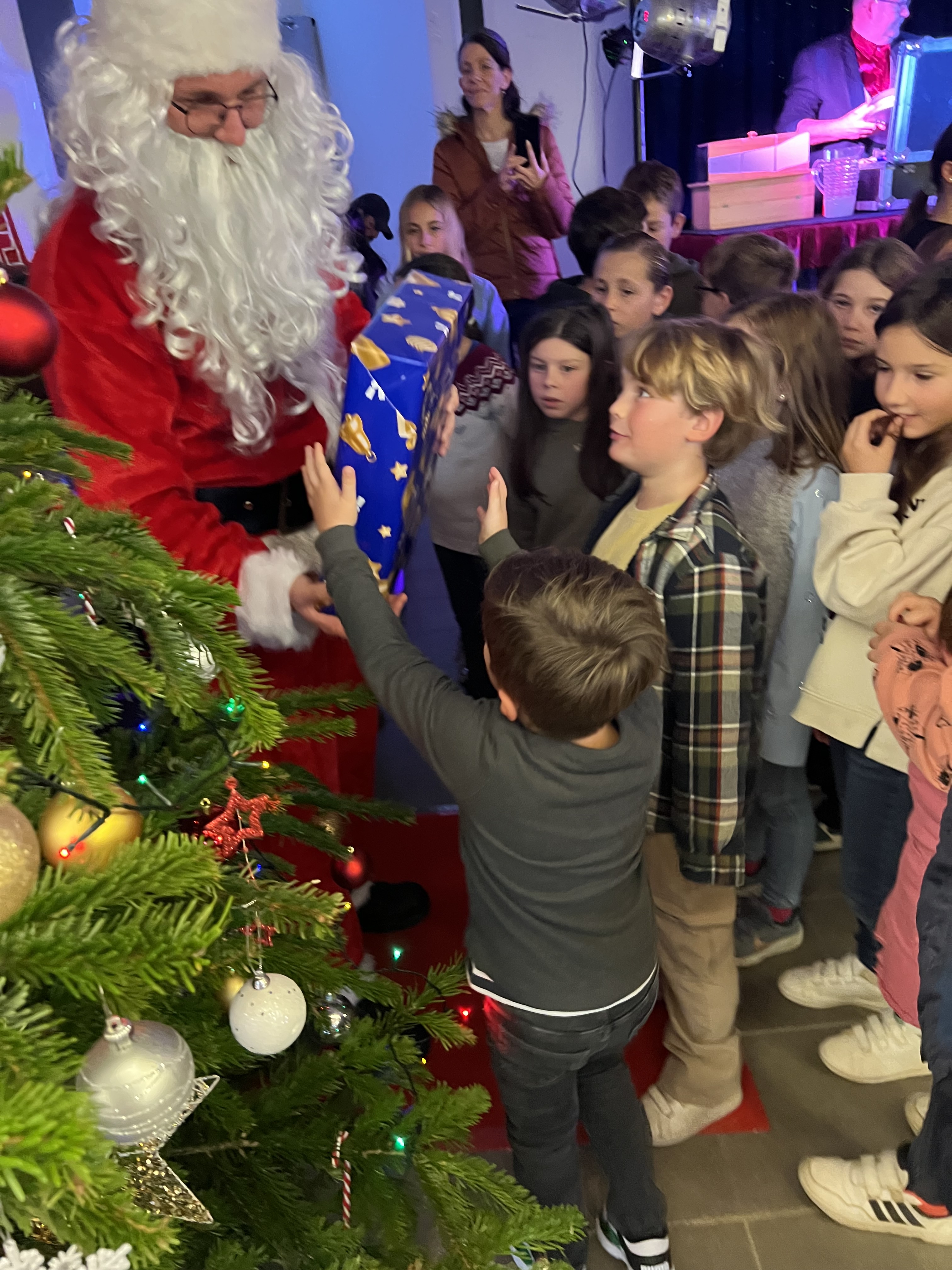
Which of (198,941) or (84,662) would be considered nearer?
(198,941)

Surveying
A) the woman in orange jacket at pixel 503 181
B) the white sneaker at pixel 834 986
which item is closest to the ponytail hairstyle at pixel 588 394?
the white sneaker at pixel 834 986

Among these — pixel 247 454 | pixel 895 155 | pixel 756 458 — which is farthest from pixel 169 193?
pixel 895 155

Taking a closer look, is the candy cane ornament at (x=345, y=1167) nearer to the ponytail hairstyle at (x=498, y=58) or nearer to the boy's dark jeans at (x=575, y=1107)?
the boy's dark jeans at (x=575, y=1107)

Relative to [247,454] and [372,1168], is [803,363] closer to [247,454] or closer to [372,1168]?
[247,454]

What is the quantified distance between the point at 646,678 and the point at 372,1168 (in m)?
0.71

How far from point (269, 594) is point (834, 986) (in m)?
1.65

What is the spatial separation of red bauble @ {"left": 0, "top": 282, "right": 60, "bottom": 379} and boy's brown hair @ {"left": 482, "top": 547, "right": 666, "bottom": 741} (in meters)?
0.65

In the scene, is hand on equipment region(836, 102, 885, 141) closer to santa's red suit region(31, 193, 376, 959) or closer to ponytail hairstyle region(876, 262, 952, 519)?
ponytail hairstyle region(876, 262, 952, 519)

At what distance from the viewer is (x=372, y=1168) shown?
112 centimetres

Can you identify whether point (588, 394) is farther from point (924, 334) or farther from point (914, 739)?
point (914, 739)

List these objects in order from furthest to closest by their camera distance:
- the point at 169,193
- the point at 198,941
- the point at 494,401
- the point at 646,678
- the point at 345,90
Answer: the point at 345,90 → the point at 494,401 → the point at 169,193 → the point at 646,678 → the point at 198,941

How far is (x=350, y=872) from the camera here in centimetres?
205

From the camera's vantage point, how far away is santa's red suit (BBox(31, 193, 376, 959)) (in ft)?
4.94

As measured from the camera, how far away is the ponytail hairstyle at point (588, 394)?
227cm
